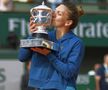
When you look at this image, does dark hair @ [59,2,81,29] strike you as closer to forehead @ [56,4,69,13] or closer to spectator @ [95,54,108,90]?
forehead @ [56,4,69,13]

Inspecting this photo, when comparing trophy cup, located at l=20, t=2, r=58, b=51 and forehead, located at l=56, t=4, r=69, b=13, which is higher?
forehead, located at l=56, t=4, r=69, b=13

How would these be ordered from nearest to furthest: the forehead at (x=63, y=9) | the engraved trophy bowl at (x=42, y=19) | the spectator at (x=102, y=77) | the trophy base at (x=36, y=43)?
the trophy base at (x=36, y=43), the engraved trophy bowl at (x=42, y=19), the forehead at (x=63, y=9), the spectator at (x=102, y=77)

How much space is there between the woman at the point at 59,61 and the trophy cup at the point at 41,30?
0.14 ft

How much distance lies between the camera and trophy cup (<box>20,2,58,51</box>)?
4090 mm

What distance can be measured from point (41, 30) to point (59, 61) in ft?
0.91

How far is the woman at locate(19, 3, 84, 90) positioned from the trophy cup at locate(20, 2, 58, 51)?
4 centimetres

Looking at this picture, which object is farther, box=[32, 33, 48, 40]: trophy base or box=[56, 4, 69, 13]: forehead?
box=[56, 4, 69, 13]: forehead

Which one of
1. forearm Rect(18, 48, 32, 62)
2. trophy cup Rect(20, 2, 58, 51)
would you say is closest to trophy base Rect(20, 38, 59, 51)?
trophy cup Rect(20, 2, 58, 51)

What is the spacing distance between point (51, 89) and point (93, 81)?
7.08 meters

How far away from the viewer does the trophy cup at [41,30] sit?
4090mm

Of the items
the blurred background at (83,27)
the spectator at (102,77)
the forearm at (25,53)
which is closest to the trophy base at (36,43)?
the forearm at (25,53)

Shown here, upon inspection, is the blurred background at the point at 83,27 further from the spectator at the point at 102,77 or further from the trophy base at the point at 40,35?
the trophy base at the point at 40,35

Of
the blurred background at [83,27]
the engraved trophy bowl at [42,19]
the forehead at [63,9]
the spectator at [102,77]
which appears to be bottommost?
the spectator at [102,77]

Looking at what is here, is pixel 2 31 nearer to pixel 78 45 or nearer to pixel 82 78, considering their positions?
pixel 82 78
